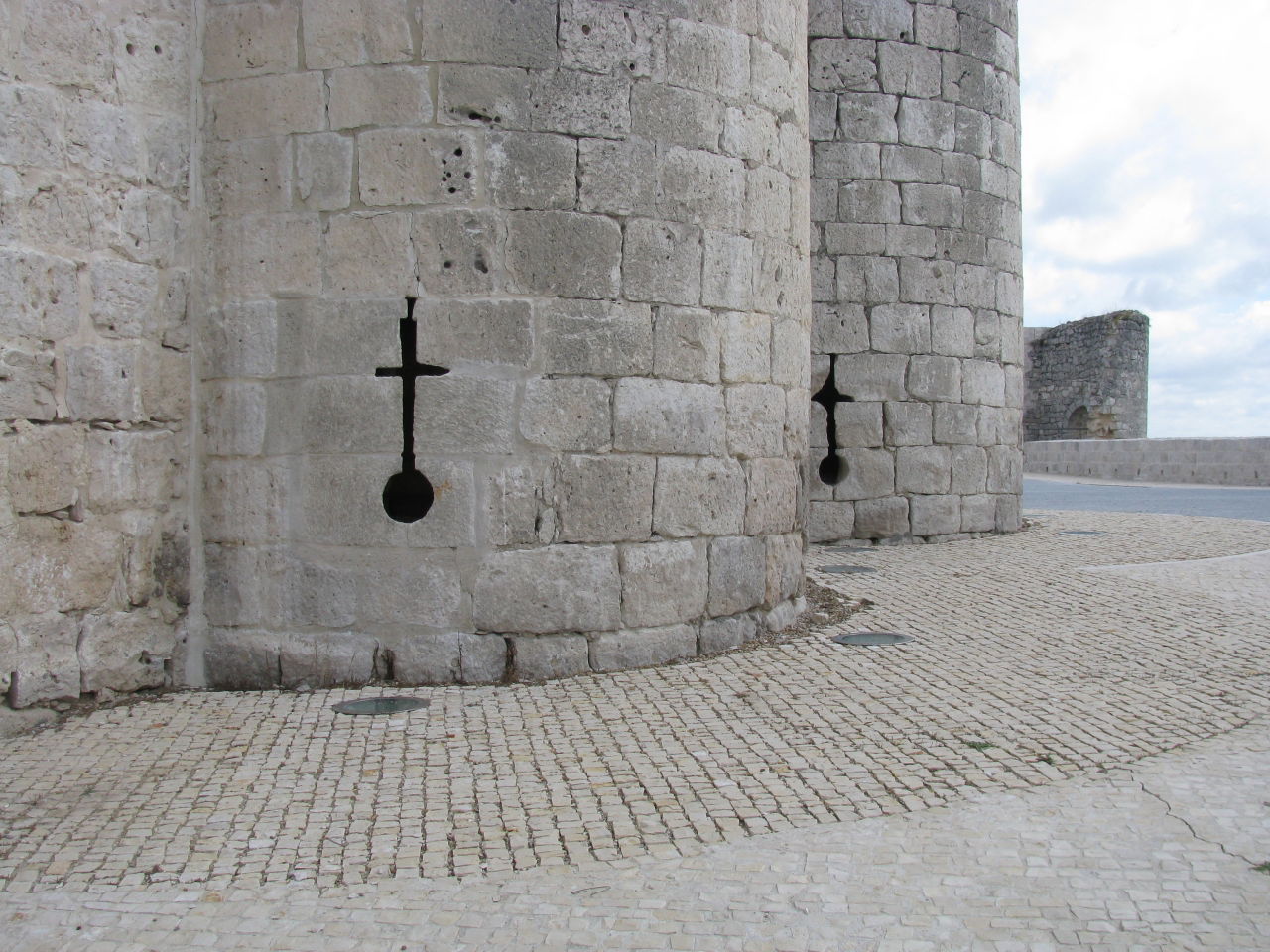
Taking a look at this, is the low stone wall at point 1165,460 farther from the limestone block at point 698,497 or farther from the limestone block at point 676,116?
the limestone block at point 676,116

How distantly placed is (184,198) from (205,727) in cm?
234

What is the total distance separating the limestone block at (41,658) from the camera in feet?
14.1

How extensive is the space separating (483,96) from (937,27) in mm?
6579

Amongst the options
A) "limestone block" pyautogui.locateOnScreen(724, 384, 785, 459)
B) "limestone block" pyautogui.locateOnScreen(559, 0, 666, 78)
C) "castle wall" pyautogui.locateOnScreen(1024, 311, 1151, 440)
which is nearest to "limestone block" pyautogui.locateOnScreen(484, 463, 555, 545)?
"limestone block" pyautogui.locateOnScreen(724, 384, 785, 459)

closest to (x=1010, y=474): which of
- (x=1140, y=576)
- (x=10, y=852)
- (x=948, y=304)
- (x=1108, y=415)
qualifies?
(x=948, y=304)

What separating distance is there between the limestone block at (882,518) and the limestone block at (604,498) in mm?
5000

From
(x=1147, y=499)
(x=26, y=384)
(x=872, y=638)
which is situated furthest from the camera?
(x=1147, y=499)

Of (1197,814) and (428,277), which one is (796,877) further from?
(428,277)

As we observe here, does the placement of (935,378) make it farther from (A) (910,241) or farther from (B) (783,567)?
(B) (783,567)

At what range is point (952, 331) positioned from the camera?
10055 mm

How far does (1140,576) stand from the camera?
7629mm

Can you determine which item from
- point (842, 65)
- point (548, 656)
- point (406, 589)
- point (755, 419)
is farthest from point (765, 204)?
point (842, 65)

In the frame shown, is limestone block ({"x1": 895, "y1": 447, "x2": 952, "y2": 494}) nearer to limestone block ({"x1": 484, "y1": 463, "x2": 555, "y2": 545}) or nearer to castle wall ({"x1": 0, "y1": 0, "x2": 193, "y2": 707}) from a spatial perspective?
limestone block ({"x1": 484, "y1": 463, "x2": 555, "y2": 545})

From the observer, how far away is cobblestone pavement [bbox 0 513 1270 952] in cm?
266
